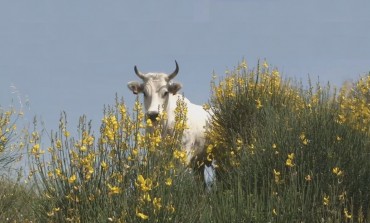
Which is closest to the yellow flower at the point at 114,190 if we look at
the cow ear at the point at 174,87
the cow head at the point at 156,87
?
the cow head at the point at 156,87

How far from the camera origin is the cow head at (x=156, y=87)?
10.8 meters

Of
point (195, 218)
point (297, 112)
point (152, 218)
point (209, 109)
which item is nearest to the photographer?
point (152, 218)

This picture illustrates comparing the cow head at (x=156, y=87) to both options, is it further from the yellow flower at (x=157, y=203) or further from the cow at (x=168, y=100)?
the yellow flower at (x=157, y=203)

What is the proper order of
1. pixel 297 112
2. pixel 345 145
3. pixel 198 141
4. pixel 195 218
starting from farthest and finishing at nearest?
pixel 198 141 → pixel 297 112 → pixel 345 145 → pixel 195 218

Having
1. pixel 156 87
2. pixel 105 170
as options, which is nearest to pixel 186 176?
pixel 105 170

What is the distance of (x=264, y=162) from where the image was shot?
8.16m

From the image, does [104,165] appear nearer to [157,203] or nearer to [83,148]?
[83,148]

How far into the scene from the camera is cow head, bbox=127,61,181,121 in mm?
10836

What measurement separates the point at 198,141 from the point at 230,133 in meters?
0.69

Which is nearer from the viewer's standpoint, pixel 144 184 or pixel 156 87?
pixel 144 184

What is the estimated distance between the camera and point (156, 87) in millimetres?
10984

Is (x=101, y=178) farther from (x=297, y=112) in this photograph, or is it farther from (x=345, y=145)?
(x=297, y=112)

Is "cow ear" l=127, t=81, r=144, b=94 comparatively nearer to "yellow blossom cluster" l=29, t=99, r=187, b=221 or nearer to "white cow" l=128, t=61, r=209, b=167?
"white cow" l=128, t=61, r=209, b=167

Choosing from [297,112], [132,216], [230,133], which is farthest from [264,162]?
[230,133]
